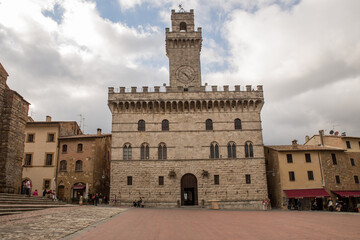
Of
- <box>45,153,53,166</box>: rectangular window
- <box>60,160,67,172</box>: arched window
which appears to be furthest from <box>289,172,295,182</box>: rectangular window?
<box>45,153,53,166</box>: rectangular window

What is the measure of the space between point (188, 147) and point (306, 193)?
1421 centimetres

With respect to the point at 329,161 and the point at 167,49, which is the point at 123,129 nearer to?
the point at 167,49

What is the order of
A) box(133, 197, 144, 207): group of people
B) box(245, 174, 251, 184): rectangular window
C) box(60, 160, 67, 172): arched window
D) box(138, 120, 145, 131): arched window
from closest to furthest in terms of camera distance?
box(133, 197, 144, 207): group of people
box(245, 174, 251, 184): rectangular window
box(138, 120, 145, 131): arched window
box(60, 160, 67, 172): arched window

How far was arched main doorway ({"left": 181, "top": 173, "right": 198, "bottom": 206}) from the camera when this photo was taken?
103ft

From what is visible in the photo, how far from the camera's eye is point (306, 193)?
31484 mm

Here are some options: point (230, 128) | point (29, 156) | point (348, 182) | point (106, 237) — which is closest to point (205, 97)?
point (230, 128)

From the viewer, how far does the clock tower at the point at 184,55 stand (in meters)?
37.0

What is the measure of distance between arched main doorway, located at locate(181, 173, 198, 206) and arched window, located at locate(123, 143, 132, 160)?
6636mm

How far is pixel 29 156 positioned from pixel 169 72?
20.9 metres

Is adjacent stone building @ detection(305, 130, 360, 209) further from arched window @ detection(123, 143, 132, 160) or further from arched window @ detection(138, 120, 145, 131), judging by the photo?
arched window @ detection(123, 143, 132, 160)

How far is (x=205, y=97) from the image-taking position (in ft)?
111

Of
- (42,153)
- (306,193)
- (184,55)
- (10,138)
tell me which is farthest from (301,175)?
(42,153)

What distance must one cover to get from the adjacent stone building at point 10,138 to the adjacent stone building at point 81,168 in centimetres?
1179

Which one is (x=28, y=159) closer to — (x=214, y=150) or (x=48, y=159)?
(x=48, y=159)
